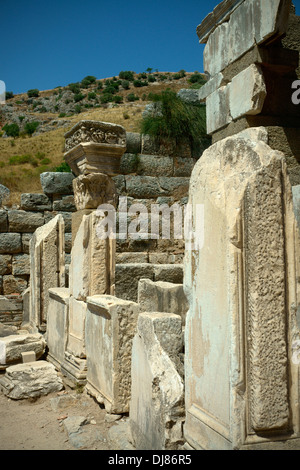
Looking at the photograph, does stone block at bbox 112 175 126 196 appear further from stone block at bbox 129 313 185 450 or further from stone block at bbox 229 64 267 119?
stone block at bbox 129 313 185 450

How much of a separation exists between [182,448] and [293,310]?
1058 mm

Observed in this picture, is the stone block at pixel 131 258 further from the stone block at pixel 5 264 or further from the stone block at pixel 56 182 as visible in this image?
the stone block at pixel 5 264

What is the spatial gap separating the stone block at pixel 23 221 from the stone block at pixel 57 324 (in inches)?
119

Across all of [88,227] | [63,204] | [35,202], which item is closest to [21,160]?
[35,202]

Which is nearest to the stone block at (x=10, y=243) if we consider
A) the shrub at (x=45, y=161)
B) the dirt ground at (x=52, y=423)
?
the dirt ground at (x=52, y=423)

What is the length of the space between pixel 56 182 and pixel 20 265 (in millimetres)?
1796

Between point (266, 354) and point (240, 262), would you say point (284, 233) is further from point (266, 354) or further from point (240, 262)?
point (266, 354)

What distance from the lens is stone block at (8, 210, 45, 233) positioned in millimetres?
8633

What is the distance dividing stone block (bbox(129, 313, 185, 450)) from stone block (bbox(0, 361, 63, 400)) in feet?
6.19

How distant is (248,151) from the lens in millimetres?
2184

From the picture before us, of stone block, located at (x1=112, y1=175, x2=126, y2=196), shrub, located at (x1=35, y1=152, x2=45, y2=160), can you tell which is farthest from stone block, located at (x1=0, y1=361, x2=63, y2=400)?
shrub, located at (x1=35, y1=152, x2=45, y2=160)

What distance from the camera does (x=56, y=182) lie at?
8742 mm

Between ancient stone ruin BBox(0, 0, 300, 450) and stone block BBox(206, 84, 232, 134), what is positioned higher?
stone block BBox(206, 84, 232, 134)

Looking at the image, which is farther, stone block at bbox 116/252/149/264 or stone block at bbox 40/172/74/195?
stone block at bbox 40/172/74/195
